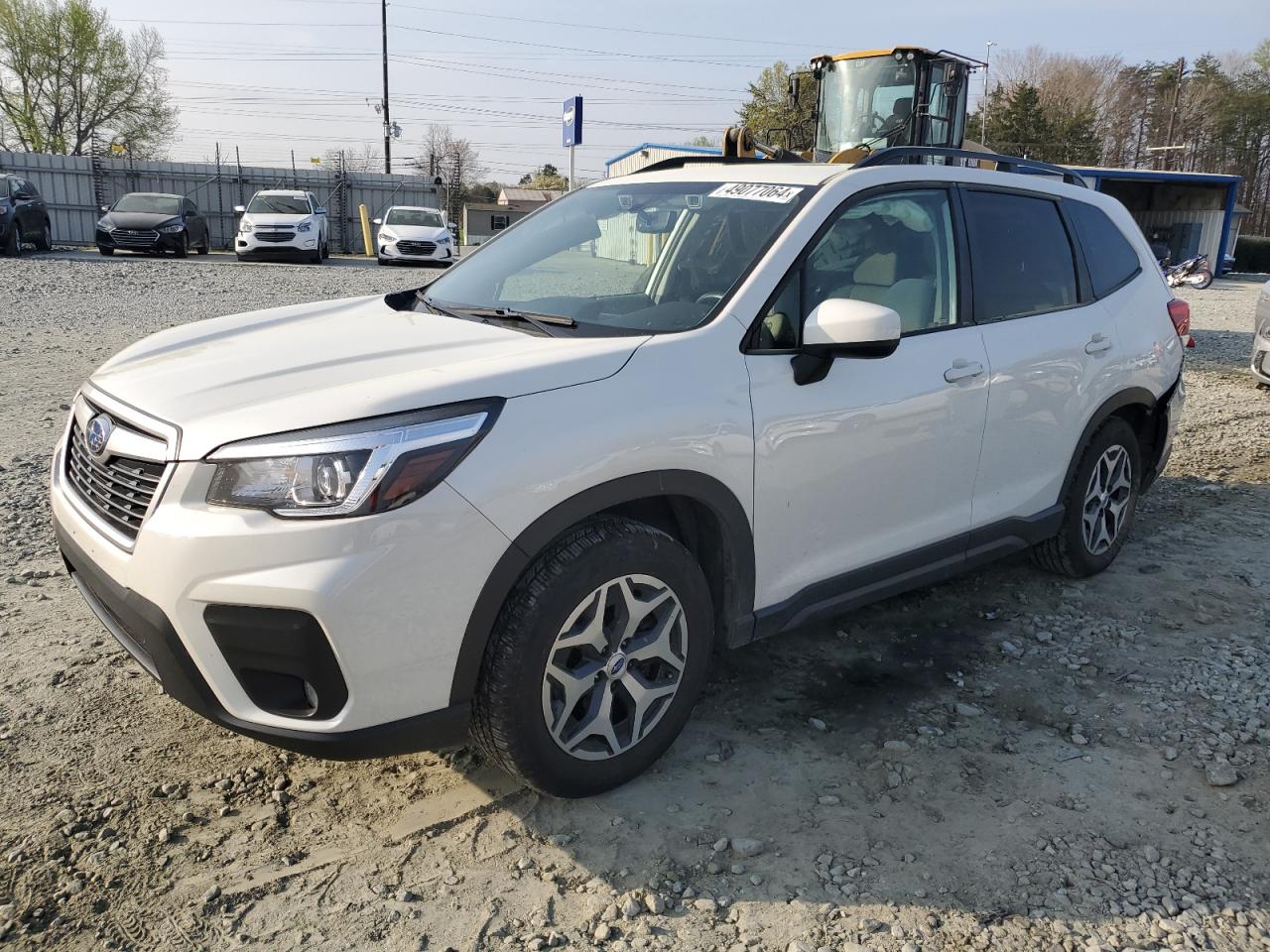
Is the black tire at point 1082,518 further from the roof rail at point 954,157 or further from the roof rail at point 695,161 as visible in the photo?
the roof rail at point 695,161

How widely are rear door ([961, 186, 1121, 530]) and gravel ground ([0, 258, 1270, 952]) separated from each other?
2.17 ft

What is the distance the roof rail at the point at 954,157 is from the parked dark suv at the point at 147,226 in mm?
21935

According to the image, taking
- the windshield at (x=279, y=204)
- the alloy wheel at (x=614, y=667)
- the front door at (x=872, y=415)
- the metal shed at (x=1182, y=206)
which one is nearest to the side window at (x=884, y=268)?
the front door at (x=872, y=415)

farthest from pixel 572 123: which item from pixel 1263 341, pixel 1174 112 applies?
pixel 1174 112

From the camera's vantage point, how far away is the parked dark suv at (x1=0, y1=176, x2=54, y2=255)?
19.9 meters

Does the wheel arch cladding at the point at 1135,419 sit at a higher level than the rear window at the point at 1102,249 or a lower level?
lower

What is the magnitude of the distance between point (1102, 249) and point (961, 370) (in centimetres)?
149

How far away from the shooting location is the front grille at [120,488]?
8.20 feet

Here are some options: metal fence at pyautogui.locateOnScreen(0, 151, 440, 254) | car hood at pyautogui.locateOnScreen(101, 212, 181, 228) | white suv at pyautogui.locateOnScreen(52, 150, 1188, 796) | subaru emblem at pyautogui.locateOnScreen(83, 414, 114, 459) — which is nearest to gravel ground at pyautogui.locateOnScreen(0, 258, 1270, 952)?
white suv at pyautogui.locateOnScreen(52, 150, 1188, 796)

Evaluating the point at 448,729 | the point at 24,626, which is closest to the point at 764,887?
the point at 448,729

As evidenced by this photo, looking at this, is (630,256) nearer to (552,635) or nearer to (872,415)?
(872,415)

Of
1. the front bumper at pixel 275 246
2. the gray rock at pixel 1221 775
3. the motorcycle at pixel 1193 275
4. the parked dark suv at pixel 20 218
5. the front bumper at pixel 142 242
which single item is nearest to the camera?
the gray rock at pixel 1221 775

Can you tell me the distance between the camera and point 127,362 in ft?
10.3

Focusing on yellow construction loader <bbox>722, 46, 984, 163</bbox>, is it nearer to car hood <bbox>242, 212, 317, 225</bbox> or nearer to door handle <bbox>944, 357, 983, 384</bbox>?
door handle <bbox>944, 357, 983, 384</bbox>
